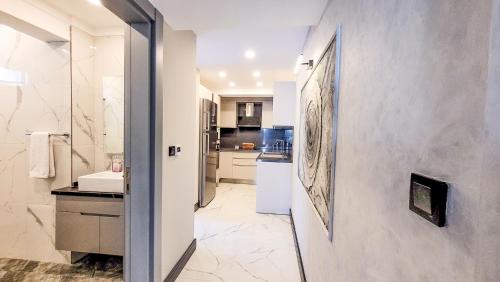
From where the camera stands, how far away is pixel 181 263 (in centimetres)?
225

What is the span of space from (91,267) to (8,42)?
92.0 inches

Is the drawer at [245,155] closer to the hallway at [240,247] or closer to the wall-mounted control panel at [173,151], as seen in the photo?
the hallway at [240,247]

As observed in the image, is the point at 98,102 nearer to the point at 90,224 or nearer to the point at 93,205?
the point at 93,205

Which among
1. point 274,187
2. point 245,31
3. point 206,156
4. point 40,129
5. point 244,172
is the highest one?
point 245,31

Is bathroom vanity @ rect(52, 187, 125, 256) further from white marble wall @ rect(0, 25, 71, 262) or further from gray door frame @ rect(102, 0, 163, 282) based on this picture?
gray door frame @ rect(102, 0, 163, 282)

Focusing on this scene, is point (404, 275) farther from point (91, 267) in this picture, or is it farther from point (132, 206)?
point (91, 267)

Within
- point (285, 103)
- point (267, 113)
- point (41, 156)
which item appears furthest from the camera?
point (267, 113)

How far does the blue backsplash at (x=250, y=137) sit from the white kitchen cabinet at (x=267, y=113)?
0.68ft

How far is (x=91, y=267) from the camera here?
2.30m

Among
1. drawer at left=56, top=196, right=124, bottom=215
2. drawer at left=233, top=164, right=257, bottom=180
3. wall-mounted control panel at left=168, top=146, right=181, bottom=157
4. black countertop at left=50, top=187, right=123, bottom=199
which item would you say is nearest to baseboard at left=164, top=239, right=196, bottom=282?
drawer at left=56, top=196, right=124, bottom=215

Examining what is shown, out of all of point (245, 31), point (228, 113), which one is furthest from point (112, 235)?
point (228, 113)

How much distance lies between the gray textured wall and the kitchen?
2.86 meters

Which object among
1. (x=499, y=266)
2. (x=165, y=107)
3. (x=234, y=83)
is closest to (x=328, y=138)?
(x=499, y=266)

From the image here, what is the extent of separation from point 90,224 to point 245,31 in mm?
2347
